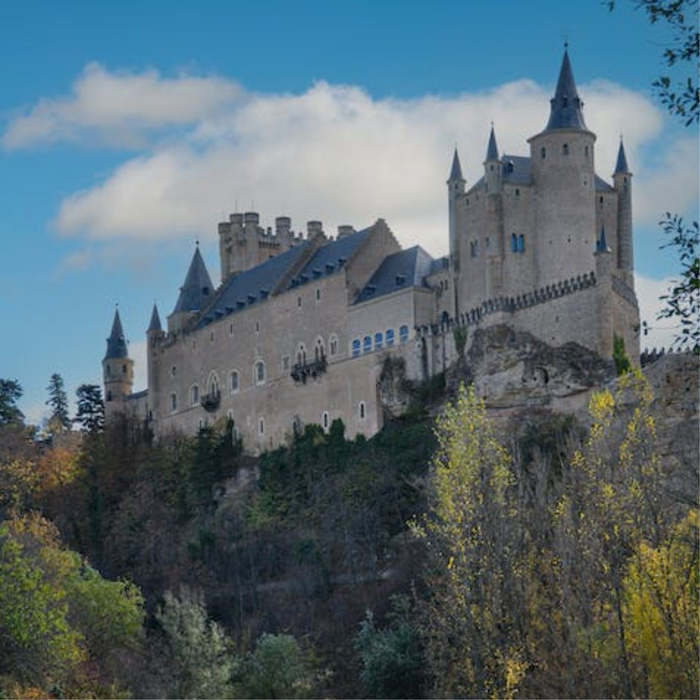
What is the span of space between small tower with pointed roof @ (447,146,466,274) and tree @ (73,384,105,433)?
3221 centimetres

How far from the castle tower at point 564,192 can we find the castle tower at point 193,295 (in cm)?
2775

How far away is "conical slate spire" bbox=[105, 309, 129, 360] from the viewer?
3767 inches

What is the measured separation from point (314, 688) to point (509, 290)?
68.7 feet

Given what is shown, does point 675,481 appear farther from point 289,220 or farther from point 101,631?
point 289,220

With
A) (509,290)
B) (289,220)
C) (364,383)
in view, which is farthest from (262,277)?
(509,290)

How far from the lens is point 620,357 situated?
60.3 m

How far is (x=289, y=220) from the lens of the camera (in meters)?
90.9

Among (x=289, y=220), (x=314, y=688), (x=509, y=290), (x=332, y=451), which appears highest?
(x=289, y=220)

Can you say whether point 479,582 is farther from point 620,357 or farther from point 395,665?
point 620,357

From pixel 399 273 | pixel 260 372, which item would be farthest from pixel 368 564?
pixel 260 372

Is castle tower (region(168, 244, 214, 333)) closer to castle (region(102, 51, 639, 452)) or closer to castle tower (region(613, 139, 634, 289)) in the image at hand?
castle (region(102, 51, 639, 452))

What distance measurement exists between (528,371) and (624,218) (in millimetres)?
8527

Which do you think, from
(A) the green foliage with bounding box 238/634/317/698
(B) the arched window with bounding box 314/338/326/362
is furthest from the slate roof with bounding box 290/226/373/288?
(A) the green foliage with bounding box 238/634/317/698

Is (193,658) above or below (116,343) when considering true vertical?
below
